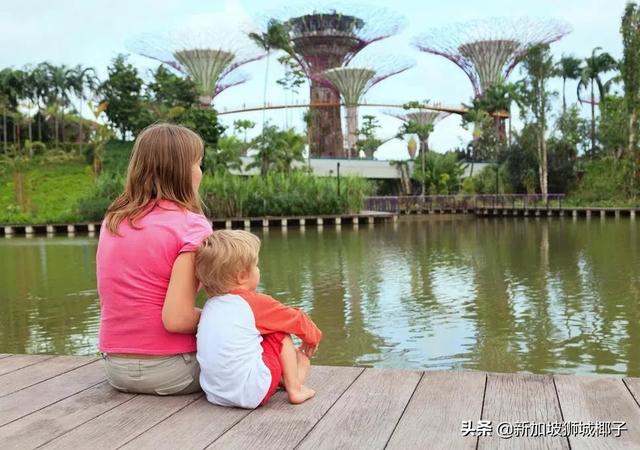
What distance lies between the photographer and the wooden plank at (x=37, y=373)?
8.65ft

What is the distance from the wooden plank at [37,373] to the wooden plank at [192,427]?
755 millimetres

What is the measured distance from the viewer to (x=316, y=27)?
1922 inches

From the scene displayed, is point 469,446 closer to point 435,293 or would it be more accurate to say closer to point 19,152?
point 435,293

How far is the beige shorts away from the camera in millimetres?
2395

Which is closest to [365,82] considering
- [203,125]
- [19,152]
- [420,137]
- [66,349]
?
[420,137]

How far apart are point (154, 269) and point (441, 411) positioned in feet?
3.38

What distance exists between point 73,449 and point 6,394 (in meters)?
0.74

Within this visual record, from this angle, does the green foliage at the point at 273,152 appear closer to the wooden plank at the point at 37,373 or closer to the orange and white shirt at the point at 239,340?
the wooden plank at the point at 37,373

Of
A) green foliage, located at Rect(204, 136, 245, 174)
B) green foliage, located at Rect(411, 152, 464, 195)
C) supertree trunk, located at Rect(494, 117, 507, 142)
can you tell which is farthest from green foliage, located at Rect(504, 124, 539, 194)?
green foliage, located at Rect(204, 136, 245, 174)

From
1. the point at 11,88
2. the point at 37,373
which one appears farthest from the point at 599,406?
the point at 11,88

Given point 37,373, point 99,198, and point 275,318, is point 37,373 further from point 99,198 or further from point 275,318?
point 99,198

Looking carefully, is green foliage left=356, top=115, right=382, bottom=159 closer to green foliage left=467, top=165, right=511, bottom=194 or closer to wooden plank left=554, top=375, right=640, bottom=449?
green foliage left=467, top=165, right=511, bottom=194

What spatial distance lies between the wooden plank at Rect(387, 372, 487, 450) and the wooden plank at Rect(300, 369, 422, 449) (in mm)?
36

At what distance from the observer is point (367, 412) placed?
218 centimetres
